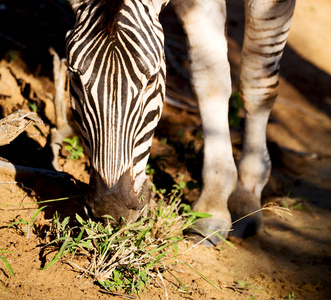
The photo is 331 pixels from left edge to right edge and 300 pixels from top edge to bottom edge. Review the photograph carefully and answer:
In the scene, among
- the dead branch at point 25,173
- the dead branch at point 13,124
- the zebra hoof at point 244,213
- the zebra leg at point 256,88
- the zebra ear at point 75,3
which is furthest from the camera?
the zebra hoof at point 244,213

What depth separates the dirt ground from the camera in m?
2.76

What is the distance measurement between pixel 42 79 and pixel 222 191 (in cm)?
273

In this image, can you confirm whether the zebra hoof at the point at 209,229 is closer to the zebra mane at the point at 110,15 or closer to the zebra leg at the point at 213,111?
the zebra leg at the point at 213,111

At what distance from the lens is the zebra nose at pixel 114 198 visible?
2.39 m

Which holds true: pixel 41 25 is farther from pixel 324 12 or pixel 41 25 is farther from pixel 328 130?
pixel 324 12

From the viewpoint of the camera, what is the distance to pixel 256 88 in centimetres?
378

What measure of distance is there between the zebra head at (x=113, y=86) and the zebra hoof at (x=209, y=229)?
3.60ft

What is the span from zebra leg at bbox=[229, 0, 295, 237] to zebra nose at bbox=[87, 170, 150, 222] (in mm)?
1603

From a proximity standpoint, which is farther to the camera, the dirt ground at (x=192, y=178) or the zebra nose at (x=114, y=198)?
the dirt ground at (x=192, y=178)

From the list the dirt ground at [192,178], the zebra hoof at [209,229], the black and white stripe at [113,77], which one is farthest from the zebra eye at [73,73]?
the zebra hoof at [209,229]

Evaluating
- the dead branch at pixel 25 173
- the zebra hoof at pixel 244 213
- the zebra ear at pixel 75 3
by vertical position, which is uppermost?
the zebra ear at pixel 75 3

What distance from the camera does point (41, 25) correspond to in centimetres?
552

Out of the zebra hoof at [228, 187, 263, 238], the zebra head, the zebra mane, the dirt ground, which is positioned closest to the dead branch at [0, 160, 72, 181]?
the dirt ground

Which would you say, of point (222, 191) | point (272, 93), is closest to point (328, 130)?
point (272, 93)
